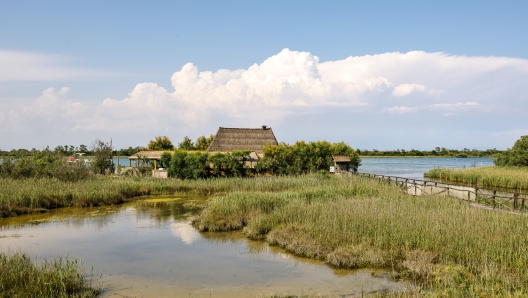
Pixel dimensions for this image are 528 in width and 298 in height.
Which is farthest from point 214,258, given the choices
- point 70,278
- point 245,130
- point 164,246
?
point 245,130

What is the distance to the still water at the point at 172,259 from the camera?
8.69m

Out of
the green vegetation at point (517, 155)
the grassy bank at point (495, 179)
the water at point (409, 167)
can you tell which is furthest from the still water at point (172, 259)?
the green vegetation at point (517, 155)

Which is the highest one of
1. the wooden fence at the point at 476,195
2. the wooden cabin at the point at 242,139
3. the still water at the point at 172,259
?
the wooden cabin at the point at 242,139

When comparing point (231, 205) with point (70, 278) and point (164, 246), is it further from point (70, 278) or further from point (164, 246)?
point (70, 278)

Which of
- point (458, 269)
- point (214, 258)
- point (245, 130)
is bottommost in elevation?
point (214, 258)

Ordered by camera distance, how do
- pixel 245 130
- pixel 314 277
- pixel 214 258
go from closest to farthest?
pixel 314 277
pixel 214 258
pixel 245 130

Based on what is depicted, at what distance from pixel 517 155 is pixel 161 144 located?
127 feet

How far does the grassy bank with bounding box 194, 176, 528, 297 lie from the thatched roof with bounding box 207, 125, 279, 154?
21.5 metres

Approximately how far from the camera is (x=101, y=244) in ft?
42.7

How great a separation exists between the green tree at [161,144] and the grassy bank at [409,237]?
31031 mm

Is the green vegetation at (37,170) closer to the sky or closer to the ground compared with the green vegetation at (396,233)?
closer to the sky

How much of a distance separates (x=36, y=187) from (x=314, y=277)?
650 inches

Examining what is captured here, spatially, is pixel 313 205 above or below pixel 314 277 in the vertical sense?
above

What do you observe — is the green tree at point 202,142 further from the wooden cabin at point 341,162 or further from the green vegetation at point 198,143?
the wooden cabin at point 341,162
